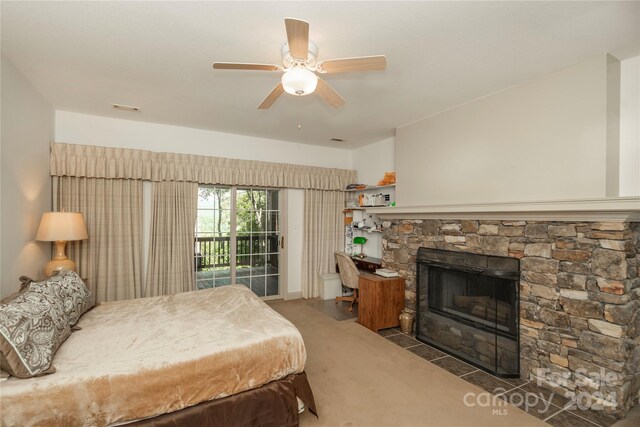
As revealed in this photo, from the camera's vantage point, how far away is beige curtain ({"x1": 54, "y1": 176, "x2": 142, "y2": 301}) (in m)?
3.66

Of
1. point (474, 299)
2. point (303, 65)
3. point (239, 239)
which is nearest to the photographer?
point (303, 65)

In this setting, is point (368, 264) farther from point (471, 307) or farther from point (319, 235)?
point (471, 307)

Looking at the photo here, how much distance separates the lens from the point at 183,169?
13.9 ft

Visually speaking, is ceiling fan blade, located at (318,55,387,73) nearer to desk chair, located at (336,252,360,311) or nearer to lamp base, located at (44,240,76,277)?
desk chair, located at (336,252,360,311)

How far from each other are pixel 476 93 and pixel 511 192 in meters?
1.06

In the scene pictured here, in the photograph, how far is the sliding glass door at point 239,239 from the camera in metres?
4.61

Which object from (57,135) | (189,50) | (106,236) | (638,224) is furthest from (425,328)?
(57,135)

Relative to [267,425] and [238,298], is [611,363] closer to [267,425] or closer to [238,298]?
[267,425]

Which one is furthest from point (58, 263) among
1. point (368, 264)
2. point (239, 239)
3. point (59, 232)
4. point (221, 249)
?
point (368, 264)

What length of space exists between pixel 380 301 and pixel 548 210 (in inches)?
83.7

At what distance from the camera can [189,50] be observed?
233 cm

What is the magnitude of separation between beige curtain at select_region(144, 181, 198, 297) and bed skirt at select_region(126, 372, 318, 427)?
265 cm

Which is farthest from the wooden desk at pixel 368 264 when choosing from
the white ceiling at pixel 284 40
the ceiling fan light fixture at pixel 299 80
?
the ceiling fan light fixture at pixel 299 80

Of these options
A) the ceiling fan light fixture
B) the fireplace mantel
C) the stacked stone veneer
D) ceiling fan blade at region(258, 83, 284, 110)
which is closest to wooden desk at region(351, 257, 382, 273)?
the fireplace mantel
